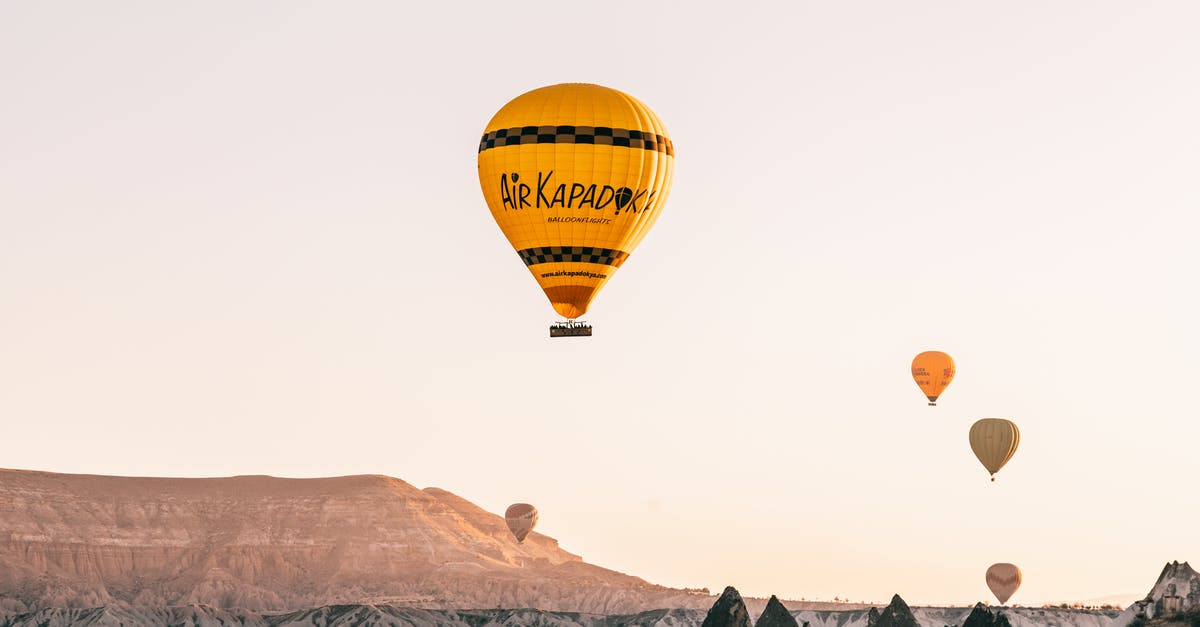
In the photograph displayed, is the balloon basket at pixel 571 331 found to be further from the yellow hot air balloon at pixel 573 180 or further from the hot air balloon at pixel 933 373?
the hot air balloon at pixel 933 373

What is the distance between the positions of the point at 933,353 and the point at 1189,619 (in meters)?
A: 33.7

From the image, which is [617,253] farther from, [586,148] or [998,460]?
[998,460]

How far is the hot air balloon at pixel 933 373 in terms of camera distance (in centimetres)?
14612

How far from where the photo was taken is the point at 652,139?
294ft

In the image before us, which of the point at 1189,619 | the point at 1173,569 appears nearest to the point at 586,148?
the point at 1189,619

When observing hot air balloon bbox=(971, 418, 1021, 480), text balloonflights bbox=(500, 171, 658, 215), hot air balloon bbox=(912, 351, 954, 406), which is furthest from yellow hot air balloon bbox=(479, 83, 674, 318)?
hot air balloon bbox=(971, 418, 1021, 480)

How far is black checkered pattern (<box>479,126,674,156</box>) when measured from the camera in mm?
87938

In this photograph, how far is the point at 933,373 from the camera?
146375 mm

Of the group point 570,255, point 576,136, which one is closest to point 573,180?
point 576,136

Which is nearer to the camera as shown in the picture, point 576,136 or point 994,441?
point 576,136

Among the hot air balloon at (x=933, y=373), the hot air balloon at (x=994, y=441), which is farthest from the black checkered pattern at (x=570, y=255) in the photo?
the hot air balloon at (x=994, y=441)

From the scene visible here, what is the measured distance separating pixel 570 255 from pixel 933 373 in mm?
64018

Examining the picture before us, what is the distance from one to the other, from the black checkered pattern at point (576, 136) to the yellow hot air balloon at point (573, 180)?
0.04m

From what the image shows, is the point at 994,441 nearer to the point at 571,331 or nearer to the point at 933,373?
the point at 933,373
